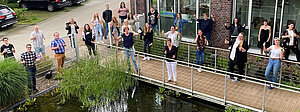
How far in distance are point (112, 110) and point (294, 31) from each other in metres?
6.26

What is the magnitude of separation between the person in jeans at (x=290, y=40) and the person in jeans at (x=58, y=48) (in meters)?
7.53

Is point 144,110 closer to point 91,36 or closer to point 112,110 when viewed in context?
point 112,110

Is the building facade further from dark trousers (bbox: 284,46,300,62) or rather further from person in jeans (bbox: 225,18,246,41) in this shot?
dark trousers (bbox: 284,46,300,62)

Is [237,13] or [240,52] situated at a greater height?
[237,13]

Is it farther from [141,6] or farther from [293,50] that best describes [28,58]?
[293,50]

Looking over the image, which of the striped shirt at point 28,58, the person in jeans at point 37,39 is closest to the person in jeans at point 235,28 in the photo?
the striped shirt at point 28,58

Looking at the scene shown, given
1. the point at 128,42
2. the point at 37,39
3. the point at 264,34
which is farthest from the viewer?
the point at 37,39

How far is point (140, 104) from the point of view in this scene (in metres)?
10.3

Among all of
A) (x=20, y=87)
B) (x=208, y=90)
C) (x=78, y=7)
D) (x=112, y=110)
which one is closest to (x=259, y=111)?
(x=208, y=90)

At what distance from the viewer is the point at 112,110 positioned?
9992 millimetres

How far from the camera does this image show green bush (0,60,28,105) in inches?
384

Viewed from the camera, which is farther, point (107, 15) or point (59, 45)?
point (107, 15)

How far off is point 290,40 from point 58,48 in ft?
25.8

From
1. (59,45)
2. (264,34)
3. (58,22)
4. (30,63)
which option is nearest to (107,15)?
(59,45)
